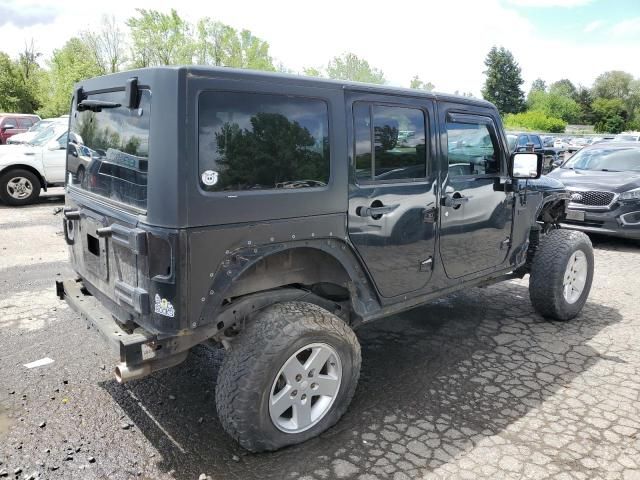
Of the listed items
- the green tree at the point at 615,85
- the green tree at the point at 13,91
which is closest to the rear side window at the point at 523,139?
the green tree at the point at 13,91

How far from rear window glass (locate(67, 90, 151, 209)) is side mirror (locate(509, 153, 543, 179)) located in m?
2.96

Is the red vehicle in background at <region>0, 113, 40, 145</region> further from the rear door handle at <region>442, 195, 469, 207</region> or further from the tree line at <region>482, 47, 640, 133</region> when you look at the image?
the tree line at <region>482, 47, 640, 133</region>

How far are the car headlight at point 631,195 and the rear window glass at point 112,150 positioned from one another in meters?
7.90

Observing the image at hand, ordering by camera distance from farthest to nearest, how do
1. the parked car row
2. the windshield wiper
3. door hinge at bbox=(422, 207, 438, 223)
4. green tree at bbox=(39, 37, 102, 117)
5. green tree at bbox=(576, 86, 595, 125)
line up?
green tree at bbox=(576, 86, 595, 125), green tree at bbox=(39, 37, 102, 117), the parked car row, door hinge at bbox=(422, 207, 438, 223), the windshield wiper

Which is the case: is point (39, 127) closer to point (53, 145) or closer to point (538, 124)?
point (53, 145)

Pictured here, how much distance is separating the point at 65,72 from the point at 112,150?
4330cm

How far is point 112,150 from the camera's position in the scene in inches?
116

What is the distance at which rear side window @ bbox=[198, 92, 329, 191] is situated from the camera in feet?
8.27

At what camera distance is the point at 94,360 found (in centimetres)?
392

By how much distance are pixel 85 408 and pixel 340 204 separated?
206 cm

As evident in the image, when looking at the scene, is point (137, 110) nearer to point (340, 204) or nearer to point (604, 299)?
point (340, 204)

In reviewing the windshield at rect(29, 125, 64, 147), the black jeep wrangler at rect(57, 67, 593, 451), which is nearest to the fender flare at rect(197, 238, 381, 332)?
the black jeep wrangler at rect(57, 67, 593, 451)

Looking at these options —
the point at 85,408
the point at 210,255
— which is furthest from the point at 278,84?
the point at 85,408

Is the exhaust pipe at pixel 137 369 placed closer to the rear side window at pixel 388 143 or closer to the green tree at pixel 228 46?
the rear side window at pixel 388 143
